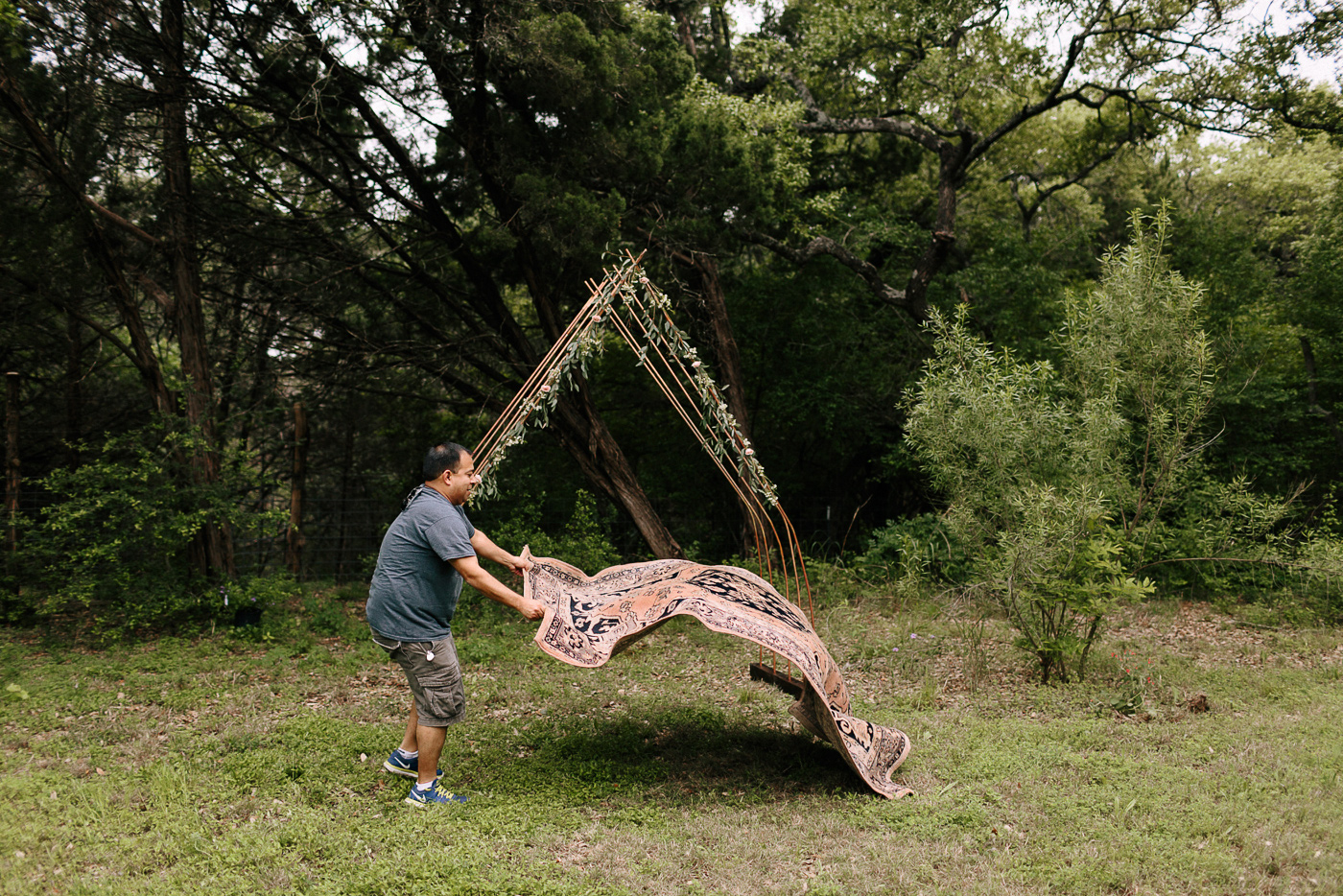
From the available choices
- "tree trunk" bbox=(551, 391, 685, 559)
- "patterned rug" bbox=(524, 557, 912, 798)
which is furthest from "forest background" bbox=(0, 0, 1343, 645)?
A: "patterned rug" bbox=(524, 557, 912, 798)

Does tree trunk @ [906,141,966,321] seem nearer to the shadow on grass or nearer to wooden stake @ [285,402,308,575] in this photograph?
the shadow on grass

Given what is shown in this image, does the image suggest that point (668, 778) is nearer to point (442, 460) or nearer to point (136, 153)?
point (442, 460)

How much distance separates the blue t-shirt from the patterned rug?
542 mm

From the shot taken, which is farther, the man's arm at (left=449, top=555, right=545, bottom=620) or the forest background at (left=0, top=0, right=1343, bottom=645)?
the forest background at (left=0, top=0, right=1343, bottom=645)

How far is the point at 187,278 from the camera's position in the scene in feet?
26.1

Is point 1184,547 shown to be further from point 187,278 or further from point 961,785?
point 187,278

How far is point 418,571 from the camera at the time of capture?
3859mm

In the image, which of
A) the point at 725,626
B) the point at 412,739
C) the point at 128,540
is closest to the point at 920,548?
the point at 725,626

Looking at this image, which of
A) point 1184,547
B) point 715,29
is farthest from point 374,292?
point 1184,547

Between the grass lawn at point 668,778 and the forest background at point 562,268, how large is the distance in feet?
3.69

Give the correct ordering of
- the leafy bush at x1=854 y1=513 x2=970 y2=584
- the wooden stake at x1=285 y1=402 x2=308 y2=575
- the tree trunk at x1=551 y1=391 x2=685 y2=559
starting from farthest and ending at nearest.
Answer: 1. the wooden stake at x1=285 y1=402 x2=308 y2=575
2. the leafy bush at x1=854 y1=513 x2=970 y2=584
3. the tree trunk at x1=551 y1=391 x2=685 y2=559

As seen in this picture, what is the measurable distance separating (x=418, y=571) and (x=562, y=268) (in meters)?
5.57

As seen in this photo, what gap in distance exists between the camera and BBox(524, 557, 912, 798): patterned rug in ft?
12.8

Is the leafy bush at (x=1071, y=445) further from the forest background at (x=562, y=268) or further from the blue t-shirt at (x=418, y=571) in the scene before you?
the blue t-shirt at (x=418, y=571)
